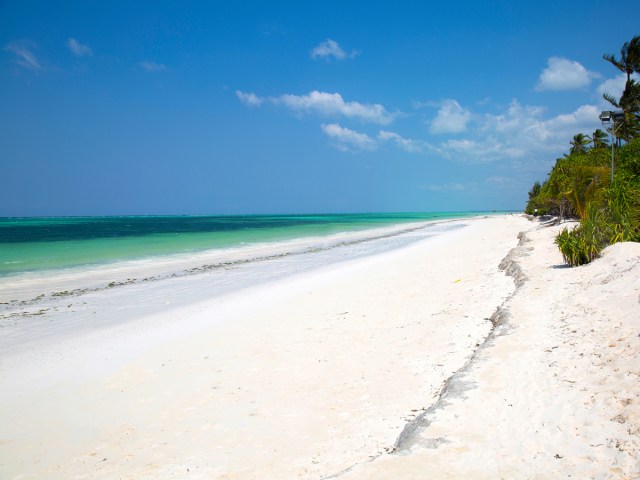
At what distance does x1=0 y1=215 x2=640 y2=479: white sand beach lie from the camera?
3406mm

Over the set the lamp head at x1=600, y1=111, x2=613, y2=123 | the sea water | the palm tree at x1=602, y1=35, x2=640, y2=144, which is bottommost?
the sea water

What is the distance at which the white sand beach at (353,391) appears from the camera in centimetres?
341

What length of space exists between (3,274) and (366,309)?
16.9 metres

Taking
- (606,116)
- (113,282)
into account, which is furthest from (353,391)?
(606,116)

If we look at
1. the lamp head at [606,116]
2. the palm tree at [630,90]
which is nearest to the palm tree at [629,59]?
the palm tree at [630,90]

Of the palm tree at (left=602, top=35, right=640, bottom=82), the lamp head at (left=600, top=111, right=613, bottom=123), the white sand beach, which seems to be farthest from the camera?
the palm tree at (left=602, top=35, right=640, bottom=82)

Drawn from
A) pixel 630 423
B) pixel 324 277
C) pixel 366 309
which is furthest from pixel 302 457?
pixel 324 277

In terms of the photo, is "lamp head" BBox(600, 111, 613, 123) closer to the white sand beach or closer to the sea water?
the white sand beach

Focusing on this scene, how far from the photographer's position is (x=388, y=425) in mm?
4211

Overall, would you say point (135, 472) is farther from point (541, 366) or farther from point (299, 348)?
point (541, 366)

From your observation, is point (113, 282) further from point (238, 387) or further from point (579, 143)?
point (579, 143)

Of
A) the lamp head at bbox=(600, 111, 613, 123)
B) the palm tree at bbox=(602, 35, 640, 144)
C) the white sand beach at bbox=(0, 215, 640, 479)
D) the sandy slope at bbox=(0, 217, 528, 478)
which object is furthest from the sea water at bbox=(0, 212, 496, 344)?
the palm tree at bbox=(602, 35, 640, 144)

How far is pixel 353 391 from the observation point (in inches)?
202

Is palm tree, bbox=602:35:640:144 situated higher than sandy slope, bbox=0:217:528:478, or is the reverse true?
palm tree, bbox=602:35:640:144
